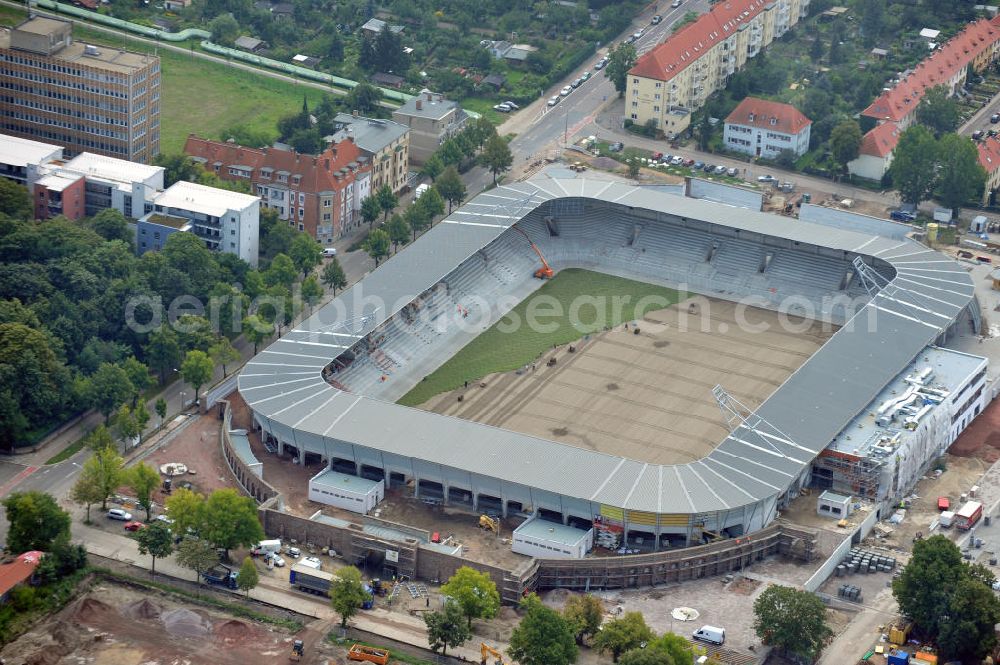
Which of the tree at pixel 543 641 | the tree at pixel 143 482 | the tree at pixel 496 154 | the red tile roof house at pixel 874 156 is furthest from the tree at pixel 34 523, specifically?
the red tile roof house at pixel 874 156

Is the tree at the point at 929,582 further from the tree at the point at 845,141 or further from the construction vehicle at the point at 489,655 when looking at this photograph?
the tree at the point at 845,141

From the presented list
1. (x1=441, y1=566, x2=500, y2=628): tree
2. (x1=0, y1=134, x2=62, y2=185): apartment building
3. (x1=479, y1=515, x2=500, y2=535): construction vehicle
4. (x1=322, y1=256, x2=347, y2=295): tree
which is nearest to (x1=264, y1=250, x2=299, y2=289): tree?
(x1=322, y1=256, x2=347, y2=295): tree

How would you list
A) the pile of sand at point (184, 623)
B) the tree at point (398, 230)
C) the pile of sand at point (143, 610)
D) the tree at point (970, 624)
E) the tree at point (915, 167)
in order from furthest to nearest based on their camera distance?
the tree at point (915, 167) < the tree at point (398, 230) < the pile of sand at point (143, 610) < the pile of sand at point (184, 623) < the tree at point (970, 624)

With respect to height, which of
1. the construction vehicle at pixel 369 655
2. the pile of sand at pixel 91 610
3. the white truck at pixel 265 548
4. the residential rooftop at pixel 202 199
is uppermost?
the residential rooftop at pixel 202 199

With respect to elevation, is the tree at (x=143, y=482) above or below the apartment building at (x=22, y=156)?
below

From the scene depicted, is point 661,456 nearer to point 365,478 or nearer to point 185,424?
point 365,478

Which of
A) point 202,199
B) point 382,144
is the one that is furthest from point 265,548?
point 382,144

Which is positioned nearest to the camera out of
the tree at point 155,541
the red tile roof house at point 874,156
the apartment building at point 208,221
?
the tree at point 155,541
